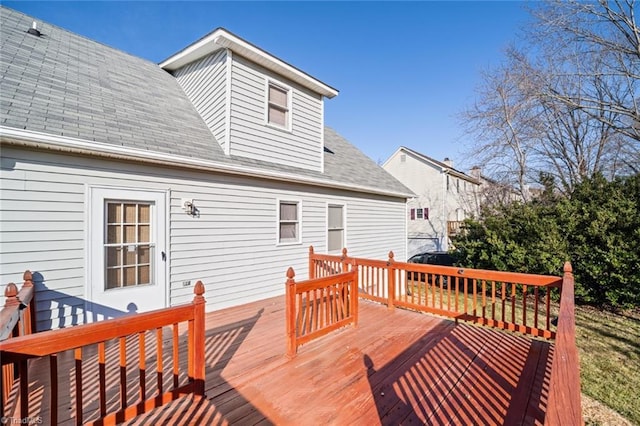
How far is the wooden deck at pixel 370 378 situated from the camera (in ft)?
8.29

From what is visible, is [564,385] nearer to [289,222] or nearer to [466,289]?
[466,289]

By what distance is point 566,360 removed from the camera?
1.51 m

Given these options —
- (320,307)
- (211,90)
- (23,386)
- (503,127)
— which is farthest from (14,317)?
(503,127)

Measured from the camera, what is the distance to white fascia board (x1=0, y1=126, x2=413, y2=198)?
11.3 feet

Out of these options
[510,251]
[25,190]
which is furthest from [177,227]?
[510,251]

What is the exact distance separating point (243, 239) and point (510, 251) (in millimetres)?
6930

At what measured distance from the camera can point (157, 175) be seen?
4.63m

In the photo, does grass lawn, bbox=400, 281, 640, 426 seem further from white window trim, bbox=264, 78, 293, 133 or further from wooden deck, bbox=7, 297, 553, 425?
white window trim, bbox=264, 78, 293, 133

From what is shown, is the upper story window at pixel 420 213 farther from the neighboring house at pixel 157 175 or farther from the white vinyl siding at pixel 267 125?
the white vinyl siding at pixel 267 125

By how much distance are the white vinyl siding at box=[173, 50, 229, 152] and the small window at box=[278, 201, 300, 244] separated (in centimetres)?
178

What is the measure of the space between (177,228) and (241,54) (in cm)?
367

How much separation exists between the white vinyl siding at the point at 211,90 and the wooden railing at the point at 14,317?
3.51 metres

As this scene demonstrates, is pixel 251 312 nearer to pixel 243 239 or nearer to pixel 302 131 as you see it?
pixel 243 239

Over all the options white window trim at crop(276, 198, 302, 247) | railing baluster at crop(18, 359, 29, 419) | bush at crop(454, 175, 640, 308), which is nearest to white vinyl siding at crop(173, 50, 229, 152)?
white window trim at crop(276, 198, 302, 247)
